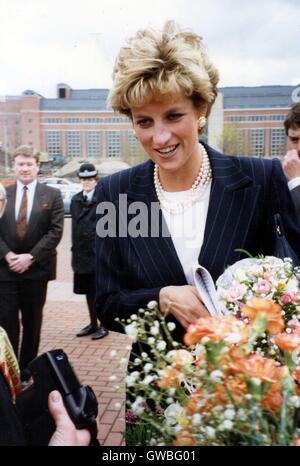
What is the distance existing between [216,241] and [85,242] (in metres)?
4.54

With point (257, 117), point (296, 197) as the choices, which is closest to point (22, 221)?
point (296, 197)

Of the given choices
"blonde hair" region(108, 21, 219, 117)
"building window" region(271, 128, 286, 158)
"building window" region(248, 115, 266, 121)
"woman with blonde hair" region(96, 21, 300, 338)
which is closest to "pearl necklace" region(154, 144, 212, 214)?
"woman with blonde hair" region(96, 21, 300, 338)

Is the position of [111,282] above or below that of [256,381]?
below

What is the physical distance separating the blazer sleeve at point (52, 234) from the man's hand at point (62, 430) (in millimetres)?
3927

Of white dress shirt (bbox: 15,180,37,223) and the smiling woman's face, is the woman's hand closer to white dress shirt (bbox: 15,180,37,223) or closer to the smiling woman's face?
the smiling woman's face

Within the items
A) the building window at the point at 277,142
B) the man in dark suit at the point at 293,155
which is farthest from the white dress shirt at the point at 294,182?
the building window at the point at 277,142

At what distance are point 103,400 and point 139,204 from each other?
285 centimetres

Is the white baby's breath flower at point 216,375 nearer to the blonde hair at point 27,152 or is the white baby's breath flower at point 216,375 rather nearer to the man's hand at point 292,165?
the man's hand at point 292,165

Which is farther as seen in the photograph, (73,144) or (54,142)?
(73,144)

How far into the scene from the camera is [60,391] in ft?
3.75

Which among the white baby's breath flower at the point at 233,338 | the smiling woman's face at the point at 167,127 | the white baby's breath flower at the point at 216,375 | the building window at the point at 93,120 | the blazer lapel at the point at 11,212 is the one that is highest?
the building window at the point at 93,120

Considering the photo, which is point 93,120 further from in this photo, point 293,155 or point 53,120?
point 293,155

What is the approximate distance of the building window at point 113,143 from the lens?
65188 mm

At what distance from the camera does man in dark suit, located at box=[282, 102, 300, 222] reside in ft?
10.1
